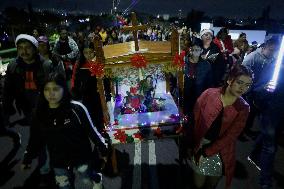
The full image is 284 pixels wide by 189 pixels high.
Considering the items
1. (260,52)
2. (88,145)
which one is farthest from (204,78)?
(88,145)

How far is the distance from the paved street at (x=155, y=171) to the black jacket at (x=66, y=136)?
149cm

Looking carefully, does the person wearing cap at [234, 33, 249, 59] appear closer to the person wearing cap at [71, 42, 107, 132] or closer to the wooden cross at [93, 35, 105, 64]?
the person wearing cap at [71, 42, 107, 132]

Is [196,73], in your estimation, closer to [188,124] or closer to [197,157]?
[188,124]

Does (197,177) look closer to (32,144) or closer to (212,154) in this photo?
(212,154)

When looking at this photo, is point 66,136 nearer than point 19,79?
Yes

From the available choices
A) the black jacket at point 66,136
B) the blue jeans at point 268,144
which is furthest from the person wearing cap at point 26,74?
the blue jeans at point 268,144

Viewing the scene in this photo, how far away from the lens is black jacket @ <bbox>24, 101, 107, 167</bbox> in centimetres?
312

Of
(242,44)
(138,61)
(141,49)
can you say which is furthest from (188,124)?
(242,44)

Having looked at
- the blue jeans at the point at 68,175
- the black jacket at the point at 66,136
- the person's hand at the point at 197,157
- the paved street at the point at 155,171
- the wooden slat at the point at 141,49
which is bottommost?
the paved street at the point at 155,171

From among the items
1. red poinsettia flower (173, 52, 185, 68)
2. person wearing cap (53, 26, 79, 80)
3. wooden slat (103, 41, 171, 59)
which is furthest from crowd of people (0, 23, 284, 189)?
person wearing cap (53, 26, 79, 80)

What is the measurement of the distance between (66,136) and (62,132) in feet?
0.25

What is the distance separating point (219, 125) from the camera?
317 centimetres

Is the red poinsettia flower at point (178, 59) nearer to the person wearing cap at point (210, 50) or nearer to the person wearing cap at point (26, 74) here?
the person wearing cap at point (26, 74)

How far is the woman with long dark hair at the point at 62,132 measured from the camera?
3.10 meters
